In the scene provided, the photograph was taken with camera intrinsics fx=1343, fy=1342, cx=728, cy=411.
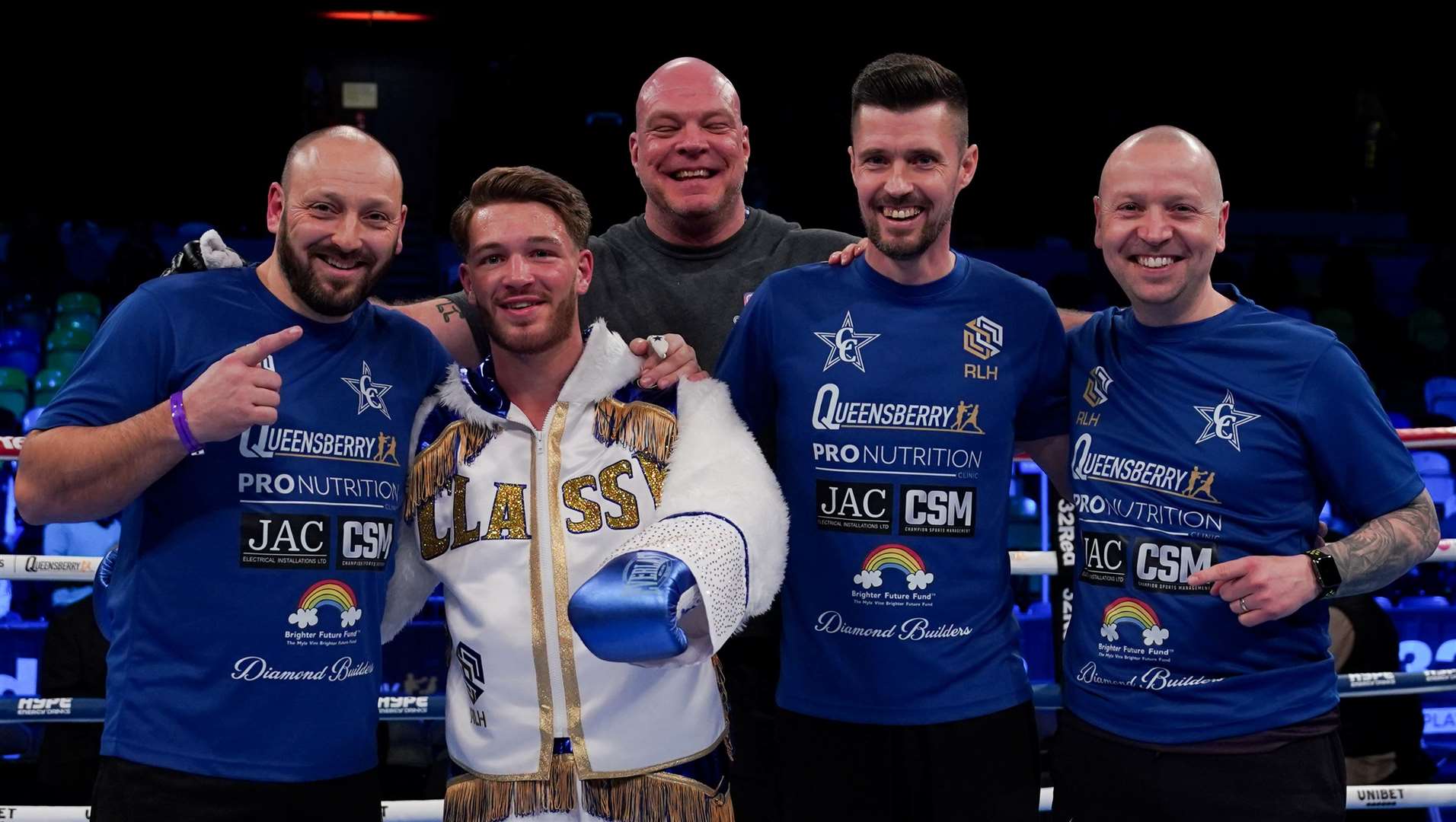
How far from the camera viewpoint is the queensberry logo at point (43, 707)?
247cm

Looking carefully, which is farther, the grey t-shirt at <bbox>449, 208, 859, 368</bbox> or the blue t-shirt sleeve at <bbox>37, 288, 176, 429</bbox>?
the grey t-shirt at <bbox>449, 208, 859, 368</bbox>

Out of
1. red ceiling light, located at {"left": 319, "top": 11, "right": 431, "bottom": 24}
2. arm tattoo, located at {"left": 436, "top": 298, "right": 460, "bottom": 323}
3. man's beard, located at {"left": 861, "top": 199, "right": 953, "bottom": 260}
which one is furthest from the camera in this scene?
red ceiling light, located at {"left": 319, "top": 11, "right": 431, "bottom": 24}

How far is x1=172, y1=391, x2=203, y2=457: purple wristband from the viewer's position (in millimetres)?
1910

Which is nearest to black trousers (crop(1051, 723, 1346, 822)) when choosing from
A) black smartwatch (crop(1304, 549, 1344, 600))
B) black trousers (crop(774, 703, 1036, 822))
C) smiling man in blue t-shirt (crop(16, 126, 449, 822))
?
black trousers (crop(774, 703, 1036, 822))

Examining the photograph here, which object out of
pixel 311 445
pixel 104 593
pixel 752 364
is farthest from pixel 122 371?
pixel 752 364

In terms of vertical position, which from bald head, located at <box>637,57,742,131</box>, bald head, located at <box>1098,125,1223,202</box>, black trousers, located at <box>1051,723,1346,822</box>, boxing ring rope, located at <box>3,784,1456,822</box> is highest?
bald head, located at <box>637,57,742,131</box>

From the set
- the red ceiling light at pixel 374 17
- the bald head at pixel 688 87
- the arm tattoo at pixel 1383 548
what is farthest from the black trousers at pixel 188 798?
the red ceiling light at pixel 374 17

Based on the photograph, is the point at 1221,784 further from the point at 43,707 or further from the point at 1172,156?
the point at 43,707

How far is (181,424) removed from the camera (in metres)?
1.91

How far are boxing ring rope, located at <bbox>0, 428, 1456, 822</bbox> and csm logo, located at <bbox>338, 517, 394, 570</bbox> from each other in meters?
0.49

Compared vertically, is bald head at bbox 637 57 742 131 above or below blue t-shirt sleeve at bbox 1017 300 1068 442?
above

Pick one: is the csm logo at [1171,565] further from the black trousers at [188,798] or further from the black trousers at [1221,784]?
the black trousers at [188,798]

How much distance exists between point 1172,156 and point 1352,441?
1.79 feet

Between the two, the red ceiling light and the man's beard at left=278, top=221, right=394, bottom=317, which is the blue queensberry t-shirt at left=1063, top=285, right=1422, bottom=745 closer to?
the man's beard at left=278, top=221, right=394, bottom=317
